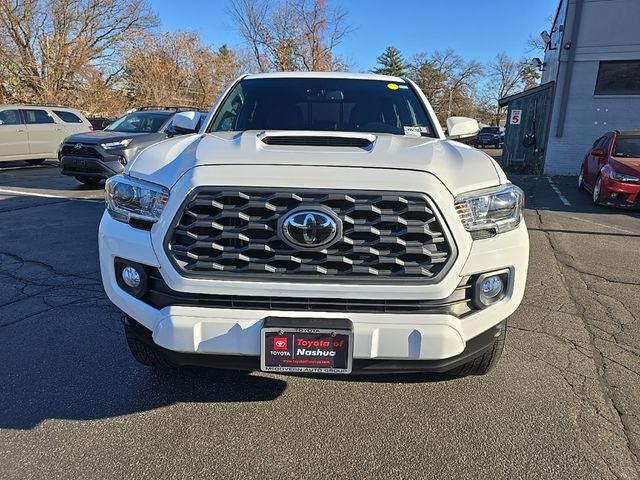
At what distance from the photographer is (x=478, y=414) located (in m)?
2.52

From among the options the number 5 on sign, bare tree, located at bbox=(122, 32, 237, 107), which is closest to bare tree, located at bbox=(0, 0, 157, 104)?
bare tree, located at bbox=(122, 32, 237, 107)

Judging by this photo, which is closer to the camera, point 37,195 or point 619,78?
point 37,195

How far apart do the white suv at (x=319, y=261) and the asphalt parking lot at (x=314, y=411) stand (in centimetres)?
47

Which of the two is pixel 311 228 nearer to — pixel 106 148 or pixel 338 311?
pixel 338 311

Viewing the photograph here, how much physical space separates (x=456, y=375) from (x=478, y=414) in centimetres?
→ 24

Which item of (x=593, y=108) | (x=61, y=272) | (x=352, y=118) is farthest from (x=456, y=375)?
(x=593, y=108)

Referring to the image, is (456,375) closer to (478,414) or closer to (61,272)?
(478,414)

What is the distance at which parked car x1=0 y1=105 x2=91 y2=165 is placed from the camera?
1282 cm

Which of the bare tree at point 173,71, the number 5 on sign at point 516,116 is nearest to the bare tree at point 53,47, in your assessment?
the bare tree at point 173,71

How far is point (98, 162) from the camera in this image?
9242mm

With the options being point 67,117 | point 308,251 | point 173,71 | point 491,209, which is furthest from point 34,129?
point 173,71

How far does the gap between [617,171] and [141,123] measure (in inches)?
396

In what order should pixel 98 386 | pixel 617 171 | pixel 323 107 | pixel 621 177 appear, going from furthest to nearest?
pixel 617 171 < pixel 621 177 < pixel 323 107 < pixel 98 386

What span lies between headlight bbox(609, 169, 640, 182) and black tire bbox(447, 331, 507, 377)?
778cm
